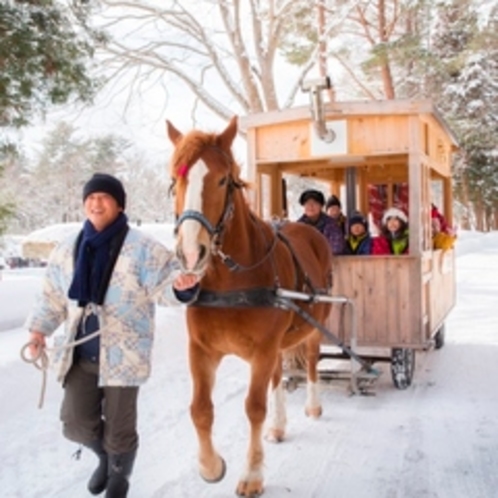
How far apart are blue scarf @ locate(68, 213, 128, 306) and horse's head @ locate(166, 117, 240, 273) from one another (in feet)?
1.20

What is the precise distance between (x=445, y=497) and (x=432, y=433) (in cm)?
109

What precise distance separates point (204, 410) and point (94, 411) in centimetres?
65

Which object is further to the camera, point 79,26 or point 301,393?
point 79,26

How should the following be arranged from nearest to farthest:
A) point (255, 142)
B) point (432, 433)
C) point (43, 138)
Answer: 1. point (432, 433)
2. point (255, 142)
3. point (43, 138)

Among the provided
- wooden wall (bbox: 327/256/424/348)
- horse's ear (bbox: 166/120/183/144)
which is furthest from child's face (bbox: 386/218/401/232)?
horse's ear (bbox: 166/120/183/144)

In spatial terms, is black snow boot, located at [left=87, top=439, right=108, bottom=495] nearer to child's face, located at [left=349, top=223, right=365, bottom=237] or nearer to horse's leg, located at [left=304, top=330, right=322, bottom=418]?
horse's leg, located at [left=304, top=330, right=322, bottom=418]

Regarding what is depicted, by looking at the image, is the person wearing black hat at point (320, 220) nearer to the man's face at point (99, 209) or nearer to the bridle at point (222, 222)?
the bridle at point (222, 222)

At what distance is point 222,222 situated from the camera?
3.03 meters

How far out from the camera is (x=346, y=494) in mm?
3279

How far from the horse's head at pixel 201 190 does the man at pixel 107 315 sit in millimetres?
182

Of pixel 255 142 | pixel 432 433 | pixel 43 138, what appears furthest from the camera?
pixel 43 138

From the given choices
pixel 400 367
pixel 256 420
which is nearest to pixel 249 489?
pixel 256 420

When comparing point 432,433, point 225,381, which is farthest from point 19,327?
point 432,433

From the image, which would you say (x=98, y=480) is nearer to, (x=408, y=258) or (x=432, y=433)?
(x=432, y=433)
